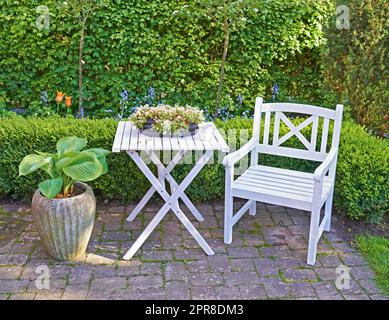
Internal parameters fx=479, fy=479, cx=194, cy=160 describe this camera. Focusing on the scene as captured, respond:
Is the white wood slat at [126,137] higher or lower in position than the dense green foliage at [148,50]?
lower

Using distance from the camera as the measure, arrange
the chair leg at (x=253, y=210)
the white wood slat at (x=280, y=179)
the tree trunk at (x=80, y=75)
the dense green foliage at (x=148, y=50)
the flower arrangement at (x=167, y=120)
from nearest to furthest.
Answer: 1. the flower arrangement at (x=167, y=120)
2. the white wood slat at (x=280, y=179)
3. the chair leg at (x=253, y=210)
4. the tree trunk at (x=80, y=75)
5. the dense green foliage at (x=148, y=50)

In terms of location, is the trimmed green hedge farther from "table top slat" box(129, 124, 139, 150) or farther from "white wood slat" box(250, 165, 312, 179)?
"table top slat" box(129, 124, 139, 150)

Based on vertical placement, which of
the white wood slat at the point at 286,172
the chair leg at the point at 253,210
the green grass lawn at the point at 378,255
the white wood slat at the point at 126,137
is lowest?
the green grass lawn at the point at 378,255

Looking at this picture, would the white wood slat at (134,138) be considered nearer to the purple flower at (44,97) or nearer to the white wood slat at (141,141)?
the white wood slat at (141,141)

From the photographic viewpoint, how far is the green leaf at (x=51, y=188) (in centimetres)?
326

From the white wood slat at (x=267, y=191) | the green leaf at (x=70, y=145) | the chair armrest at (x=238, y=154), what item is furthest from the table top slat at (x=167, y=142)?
the white wood slat at (x=267, y=191)

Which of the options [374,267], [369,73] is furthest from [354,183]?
[369,73]

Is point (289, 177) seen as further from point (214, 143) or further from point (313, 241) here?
point (214, 143)

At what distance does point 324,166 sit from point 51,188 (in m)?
1.93

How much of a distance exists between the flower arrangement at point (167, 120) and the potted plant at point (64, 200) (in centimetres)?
43

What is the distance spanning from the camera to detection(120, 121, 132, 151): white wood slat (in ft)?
11.0

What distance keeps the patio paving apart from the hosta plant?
1.90ft

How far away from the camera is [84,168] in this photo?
335cm

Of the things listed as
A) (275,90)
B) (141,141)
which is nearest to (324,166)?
(141,141)
